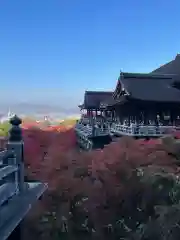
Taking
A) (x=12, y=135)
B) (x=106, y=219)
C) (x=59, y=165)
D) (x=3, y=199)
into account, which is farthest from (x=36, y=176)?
(x=3, y=199)

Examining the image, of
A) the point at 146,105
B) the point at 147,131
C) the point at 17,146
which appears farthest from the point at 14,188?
the point at 146,105

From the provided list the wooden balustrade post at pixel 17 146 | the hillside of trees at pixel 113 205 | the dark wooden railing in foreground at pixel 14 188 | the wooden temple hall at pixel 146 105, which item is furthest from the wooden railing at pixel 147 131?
the wooden balustrade post at pixel 17 146

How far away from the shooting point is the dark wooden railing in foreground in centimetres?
338

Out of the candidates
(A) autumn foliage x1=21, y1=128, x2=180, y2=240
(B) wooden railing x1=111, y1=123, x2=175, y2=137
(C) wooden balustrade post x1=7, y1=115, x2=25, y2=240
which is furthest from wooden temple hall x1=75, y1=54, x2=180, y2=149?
(C) wooden balustrade post x1=7, y1=115, x2=25, y2=240

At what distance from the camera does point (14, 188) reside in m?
3.97

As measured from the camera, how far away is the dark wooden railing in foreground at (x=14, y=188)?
3.38m

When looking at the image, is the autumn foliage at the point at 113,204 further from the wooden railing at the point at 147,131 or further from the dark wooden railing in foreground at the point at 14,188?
the wooden railing at the point at 147,131

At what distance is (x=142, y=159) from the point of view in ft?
33.1

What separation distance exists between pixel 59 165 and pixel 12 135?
719cm

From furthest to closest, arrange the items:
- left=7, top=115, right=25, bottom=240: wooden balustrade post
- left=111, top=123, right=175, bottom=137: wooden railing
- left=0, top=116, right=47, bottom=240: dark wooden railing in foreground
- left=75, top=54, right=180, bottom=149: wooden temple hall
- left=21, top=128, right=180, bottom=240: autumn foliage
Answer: left=75, top=54, right=180, bottom=149: wooden temple hall < left=111, top=123, right=175, bottom=137: wooden railing < left=21, top=128, right=180, bottom=240: autumn foliage < left=7, top=115, right=25, bottom=240: wooden balustrade post < left=0, top=116, right=47, bottom=240: dark wooden railing in foreground

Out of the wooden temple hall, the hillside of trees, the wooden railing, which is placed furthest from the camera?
the wooden temple hall

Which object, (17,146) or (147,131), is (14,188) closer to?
(17,146)

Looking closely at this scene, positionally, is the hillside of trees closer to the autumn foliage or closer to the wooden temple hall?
the autumn foliage

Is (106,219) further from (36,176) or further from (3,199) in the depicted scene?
(3,199)
